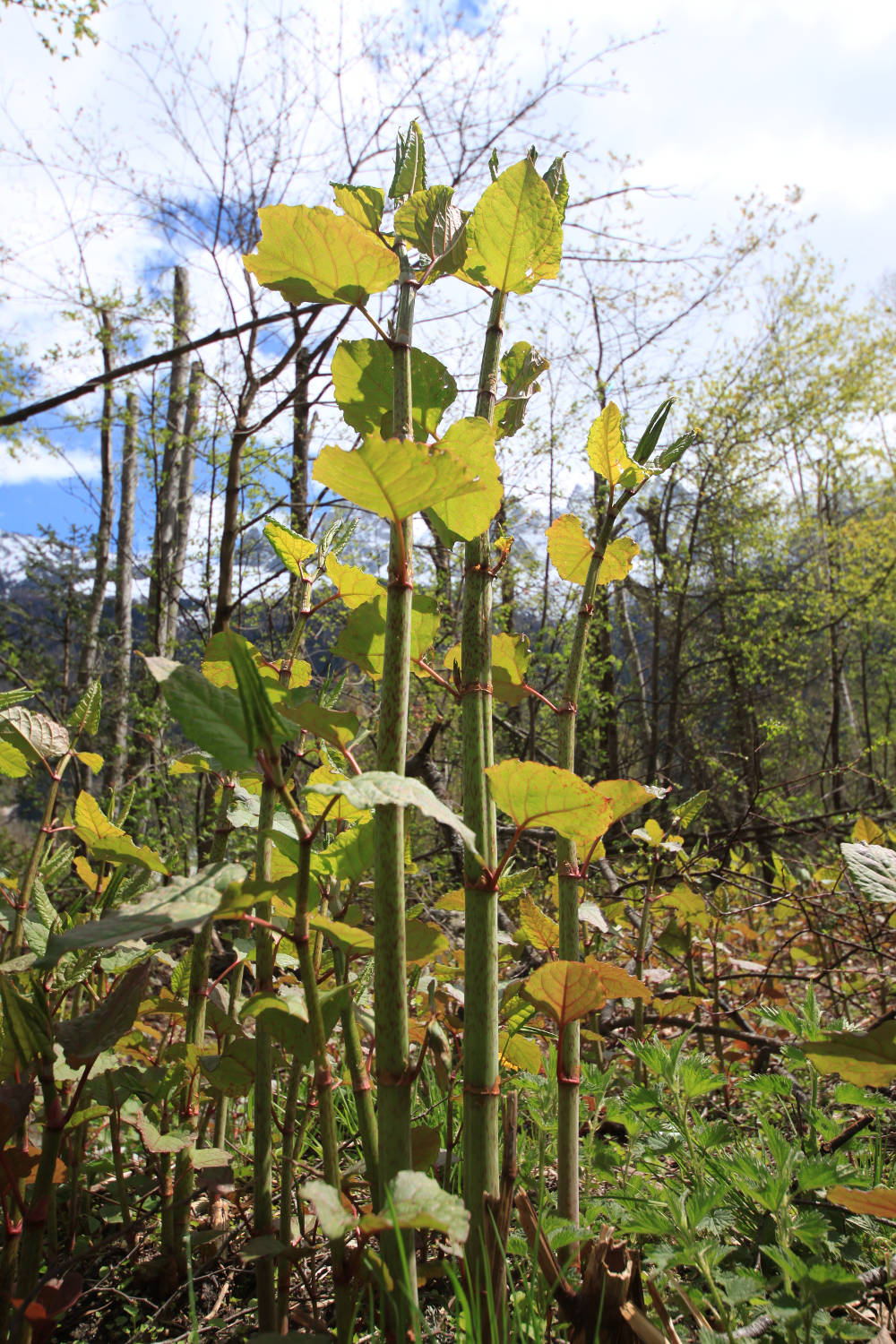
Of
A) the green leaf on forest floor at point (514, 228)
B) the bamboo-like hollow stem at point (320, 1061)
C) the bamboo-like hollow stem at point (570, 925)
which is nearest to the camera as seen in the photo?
the bamboo-like hollow stem at point (320, 1061)

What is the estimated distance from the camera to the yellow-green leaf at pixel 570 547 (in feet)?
2.69

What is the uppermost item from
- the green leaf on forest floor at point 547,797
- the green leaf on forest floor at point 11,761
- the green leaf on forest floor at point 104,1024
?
the green leaf on forest floor at point 11,761

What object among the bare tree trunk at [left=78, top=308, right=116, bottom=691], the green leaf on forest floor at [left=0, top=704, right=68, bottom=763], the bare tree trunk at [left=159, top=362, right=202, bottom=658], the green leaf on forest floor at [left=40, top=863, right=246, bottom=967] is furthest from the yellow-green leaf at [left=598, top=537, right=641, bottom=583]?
the bare tree trunk at [left=78, top=308, right=116, bottom=691]

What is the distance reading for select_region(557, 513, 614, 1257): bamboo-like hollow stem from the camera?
0.75 m

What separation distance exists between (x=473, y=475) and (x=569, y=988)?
48 centimetres

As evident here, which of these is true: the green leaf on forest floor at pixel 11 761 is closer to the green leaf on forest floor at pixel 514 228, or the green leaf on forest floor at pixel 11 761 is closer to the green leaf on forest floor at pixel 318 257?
the green leaf on forest floor at pixel 318 257

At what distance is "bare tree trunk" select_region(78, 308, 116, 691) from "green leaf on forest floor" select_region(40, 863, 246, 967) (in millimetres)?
9653

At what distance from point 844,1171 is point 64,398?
161 inches

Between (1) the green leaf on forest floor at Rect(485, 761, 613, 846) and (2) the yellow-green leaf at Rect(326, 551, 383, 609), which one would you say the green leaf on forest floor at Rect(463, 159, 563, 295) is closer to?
(2) the yellow-green leaf at Rect(326, 551, 383, 609)

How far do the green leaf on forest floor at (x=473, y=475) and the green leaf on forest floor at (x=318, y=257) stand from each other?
0.15 metres

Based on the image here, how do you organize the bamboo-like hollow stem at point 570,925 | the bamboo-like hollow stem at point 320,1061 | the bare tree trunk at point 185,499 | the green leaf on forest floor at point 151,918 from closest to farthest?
the green leaf on forest floor at point 151,918, the bamboo-like hollow stem at point 320,1061, the bamboo-like hollow stem at point 570,925, the bare tree trunk at point 185,499

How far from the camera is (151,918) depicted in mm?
463

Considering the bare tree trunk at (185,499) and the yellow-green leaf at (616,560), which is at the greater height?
the bare tree trunk at (185,499)

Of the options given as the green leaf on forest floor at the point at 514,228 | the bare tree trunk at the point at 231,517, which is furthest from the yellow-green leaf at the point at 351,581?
the bare tree trunk at the point at 231,517
